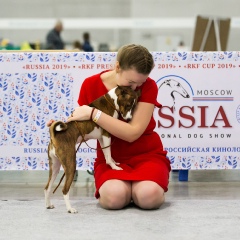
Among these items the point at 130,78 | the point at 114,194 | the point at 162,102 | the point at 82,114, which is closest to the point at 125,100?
the point at 130,78

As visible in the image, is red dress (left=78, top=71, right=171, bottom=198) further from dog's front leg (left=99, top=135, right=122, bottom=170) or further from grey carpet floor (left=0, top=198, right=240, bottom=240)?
grey carpet floor (left=0, top=198, right=240, bottom=240)

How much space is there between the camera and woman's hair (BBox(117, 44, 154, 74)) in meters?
2.83

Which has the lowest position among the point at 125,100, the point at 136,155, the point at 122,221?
the point at 122,221

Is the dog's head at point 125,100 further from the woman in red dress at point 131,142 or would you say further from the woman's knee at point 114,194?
the woman's knee at point 114,194

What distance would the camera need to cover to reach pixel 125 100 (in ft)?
9.42

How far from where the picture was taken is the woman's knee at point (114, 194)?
2980 mm

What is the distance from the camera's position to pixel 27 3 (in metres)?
16.3

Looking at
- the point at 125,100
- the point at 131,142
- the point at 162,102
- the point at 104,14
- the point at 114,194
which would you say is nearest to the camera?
the point at 125,100

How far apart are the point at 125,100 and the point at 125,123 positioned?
0.14 meters

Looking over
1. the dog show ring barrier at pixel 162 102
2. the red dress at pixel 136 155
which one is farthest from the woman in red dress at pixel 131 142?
the dog show ring barrier at pixel 162 102

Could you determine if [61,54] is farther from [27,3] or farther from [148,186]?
[27,3]

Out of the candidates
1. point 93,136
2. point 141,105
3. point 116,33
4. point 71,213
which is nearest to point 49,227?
point 71,213

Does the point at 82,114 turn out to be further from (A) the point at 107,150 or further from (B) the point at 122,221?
(B) the point at 122,221

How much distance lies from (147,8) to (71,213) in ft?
45.5
